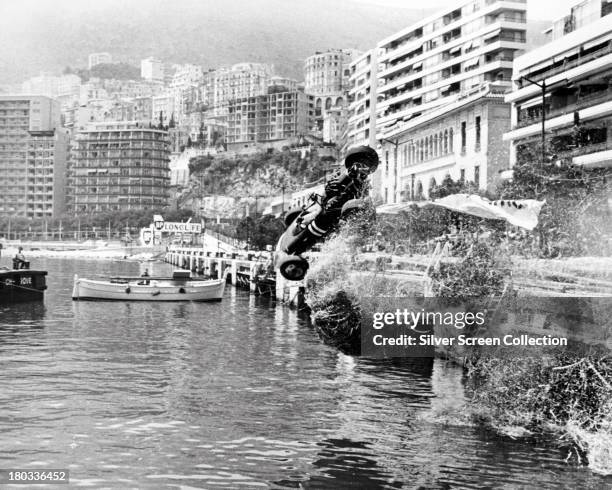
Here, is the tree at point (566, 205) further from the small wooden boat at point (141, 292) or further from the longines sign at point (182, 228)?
the longines sign at point (182, 228)

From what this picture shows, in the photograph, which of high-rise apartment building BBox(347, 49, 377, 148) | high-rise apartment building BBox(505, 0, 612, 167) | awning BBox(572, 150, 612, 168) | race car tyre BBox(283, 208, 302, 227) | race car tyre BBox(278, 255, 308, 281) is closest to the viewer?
race car tyre BBox(278, 255, 308, 281)

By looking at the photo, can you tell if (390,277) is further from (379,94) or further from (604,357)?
(379,94)

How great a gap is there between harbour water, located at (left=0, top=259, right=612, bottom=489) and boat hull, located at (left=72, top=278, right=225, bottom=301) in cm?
2682

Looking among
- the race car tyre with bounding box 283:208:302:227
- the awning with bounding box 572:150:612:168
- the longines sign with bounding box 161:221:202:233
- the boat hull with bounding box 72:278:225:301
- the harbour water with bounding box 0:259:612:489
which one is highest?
the awning with bounding box 572:150:612:168

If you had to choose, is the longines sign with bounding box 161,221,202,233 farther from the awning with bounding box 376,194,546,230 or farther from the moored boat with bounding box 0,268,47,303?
the awning with bounding box 376,194,546,230

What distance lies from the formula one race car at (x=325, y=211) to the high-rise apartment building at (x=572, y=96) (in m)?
35.8

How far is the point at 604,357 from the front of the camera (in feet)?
67.8

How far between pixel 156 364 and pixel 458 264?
48.5 feet

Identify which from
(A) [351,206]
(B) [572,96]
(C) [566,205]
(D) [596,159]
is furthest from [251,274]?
(A) [351,206]

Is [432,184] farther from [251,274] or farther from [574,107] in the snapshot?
[574,107]

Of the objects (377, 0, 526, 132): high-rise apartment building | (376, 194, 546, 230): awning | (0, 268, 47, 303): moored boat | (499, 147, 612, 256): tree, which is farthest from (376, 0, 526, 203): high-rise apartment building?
(376, 194, 546, 230): awning

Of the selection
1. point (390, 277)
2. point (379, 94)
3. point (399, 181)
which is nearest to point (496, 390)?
point (390, 277)

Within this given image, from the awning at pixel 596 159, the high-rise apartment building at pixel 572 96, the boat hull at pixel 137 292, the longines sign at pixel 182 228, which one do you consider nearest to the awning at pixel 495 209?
the high-rise apartment building at pixel 572 96

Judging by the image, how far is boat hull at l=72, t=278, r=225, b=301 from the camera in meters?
71.1
